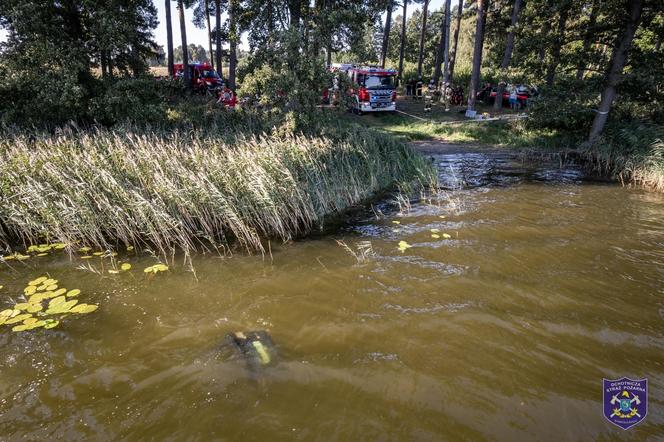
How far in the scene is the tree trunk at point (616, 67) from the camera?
11617 millimetres

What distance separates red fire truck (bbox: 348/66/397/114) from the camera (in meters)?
19.7

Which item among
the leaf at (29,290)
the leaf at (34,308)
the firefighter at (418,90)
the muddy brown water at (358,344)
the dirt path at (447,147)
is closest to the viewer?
the muddy brown water at (358,344)

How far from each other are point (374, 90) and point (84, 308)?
59.0ft

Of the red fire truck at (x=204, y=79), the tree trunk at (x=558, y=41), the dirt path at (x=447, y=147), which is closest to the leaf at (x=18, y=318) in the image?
the dirt path at (x=447, y=147)

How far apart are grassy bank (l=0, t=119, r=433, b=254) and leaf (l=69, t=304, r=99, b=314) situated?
4.89 ft

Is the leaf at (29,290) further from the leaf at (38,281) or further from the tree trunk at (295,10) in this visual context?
the tree trunk at (295,10)

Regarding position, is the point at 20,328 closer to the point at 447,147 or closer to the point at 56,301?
the point at 56,301

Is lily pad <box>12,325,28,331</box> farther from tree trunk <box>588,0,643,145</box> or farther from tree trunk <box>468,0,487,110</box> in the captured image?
tree trunk <box>468,0,487,110</box>

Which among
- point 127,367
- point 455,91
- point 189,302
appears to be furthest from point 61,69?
point 455,91

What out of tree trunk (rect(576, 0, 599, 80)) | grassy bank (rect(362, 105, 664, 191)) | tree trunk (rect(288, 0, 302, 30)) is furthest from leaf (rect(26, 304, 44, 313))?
tree trunk (rect(576, 0, 599, 80))

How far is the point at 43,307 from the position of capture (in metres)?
4.28

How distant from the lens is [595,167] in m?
11.9

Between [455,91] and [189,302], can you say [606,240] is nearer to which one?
[189,302]

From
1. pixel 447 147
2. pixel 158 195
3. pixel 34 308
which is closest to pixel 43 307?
pixel 34 308
